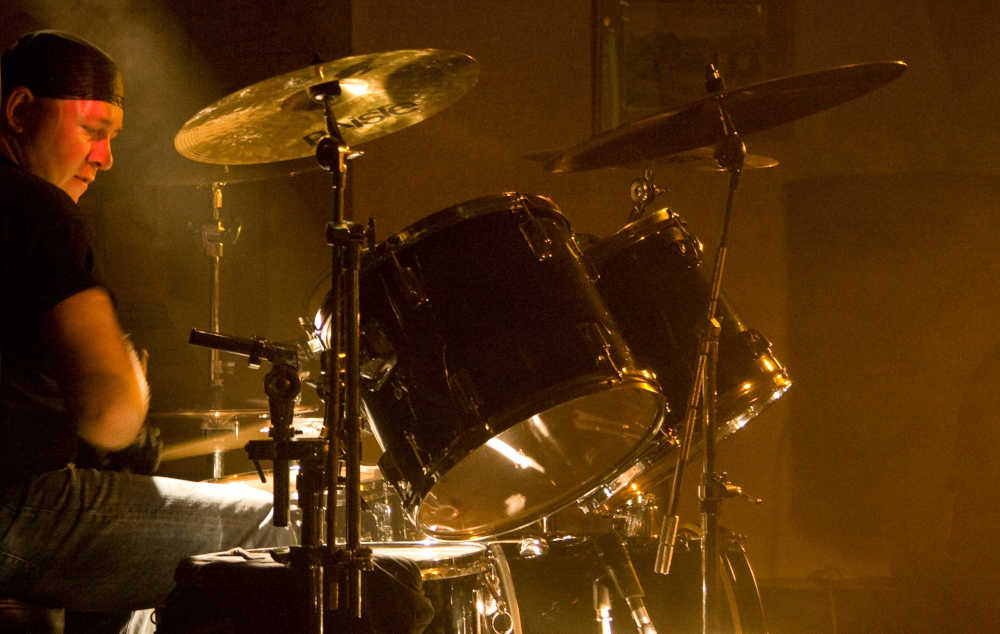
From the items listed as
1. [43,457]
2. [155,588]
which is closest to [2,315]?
A: [43,457]

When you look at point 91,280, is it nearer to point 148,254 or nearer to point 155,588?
point 155,588

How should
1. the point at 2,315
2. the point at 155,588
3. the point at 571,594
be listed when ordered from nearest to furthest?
the point at 2,315, the point at 155,588, the point at 571,594

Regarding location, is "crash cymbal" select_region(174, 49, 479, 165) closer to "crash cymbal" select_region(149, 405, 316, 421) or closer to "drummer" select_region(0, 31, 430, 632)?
"drummer" select_region(0, 31, 430, 632)

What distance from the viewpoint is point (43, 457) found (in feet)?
5.29

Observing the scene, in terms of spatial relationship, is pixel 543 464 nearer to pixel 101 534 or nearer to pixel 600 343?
pixel 600 343

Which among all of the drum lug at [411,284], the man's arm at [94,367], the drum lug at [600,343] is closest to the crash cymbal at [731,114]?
the drum lug at [600,343]

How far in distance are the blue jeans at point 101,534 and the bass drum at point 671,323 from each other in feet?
3.32

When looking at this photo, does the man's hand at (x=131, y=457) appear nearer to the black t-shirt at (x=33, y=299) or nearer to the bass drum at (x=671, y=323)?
the black t-shirt at (x=33, y=299)

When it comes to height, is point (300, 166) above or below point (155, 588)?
above

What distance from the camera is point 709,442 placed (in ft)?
6.98

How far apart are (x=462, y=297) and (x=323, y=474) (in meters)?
0.48

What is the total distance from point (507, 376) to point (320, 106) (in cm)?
72

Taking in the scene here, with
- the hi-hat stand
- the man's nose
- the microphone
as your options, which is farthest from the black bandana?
the microphone

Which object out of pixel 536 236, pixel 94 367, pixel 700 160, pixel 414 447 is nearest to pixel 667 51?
pixel 700 160
